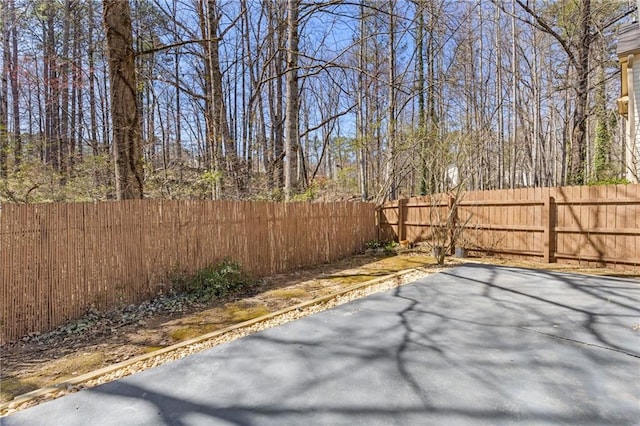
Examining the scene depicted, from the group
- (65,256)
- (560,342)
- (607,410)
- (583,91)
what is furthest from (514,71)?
(65,256)

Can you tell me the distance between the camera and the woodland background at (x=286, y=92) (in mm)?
6414

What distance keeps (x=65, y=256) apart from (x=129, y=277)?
731 millimetres

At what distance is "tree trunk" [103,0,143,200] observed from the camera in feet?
14.4

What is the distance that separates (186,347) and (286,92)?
19.7 ft

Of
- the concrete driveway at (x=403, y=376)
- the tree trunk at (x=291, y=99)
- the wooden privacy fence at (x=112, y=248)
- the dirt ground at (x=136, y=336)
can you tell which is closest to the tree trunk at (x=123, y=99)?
the wooden privacy fence at (x=112, y=248)

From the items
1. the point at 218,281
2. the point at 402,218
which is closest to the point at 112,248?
the point at 218,281

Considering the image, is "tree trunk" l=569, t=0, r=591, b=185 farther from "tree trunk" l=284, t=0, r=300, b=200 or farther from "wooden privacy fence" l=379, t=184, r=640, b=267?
"tree trunk" l=284, t=0, r=300, b=200

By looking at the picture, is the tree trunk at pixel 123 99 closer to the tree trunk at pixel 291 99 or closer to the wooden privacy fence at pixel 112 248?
the wooden privacy fence at pixel 112 248

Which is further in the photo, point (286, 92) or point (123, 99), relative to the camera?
point (286, 92)

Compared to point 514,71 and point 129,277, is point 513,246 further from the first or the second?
point 514,71

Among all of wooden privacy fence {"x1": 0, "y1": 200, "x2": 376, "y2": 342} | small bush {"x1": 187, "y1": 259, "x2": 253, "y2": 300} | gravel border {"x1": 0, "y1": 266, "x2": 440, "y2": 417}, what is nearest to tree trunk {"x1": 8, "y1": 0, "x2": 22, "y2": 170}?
wooden privacy fence {"x1": 0, "y1": 200, "x2": 376, "y2": 342}

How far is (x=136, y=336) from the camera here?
3246 millimetres

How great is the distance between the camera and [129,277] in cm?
407

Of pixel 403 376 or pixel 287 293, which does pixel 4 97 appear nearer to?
pixel 287 293
